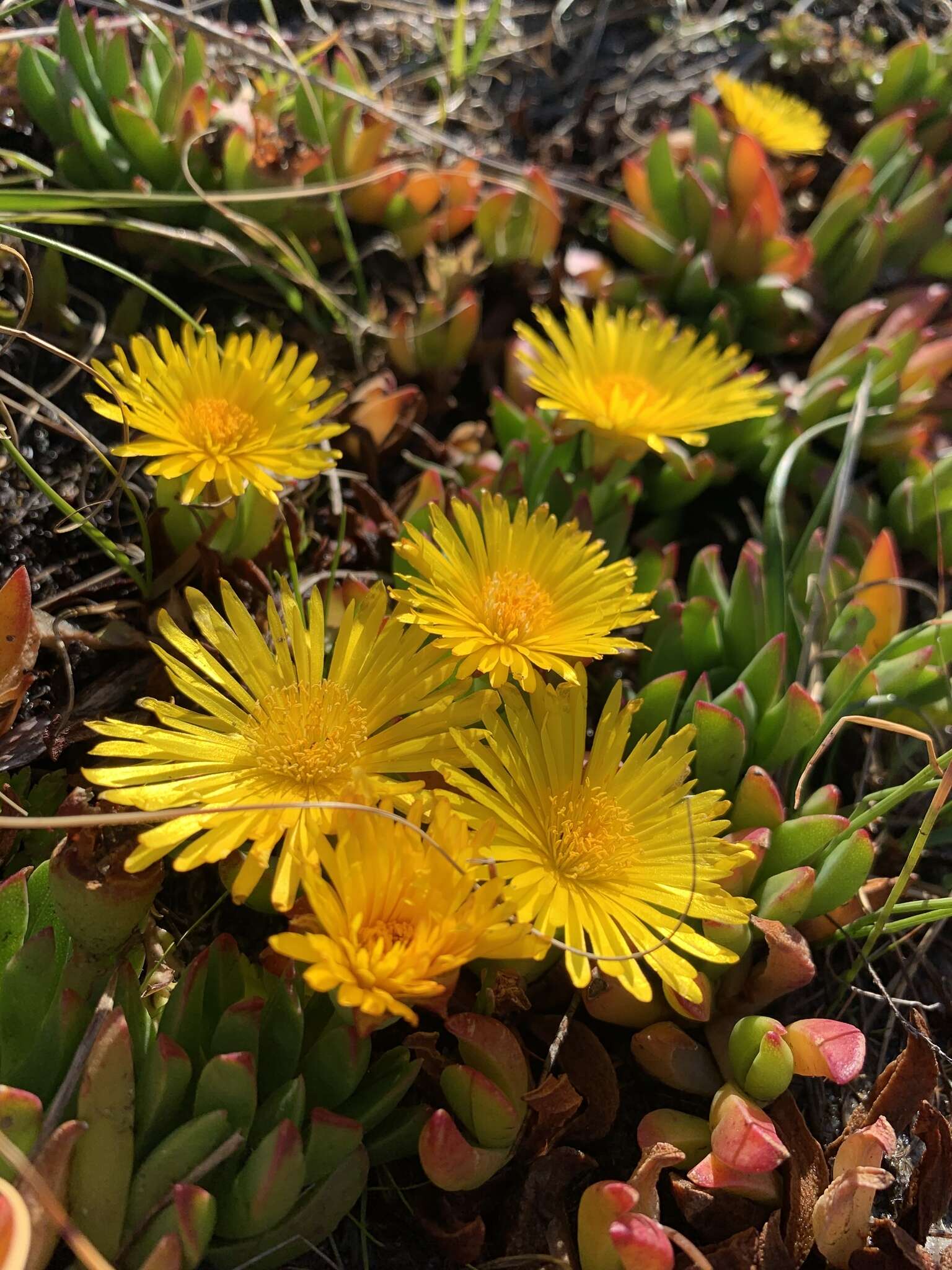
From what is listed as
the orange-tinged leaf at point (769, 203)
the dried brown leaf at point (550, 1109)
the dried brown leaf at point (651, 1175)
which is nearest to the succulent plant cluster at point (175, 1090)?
the dried brown leaf at point (550, 1109)

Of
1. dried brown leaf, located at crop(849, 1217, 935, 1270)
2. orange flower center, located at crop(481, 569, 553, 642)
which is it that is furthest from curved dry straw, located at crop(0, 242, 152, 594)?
dried brown leaf, located at crop(849, 1217, 935, 1270)

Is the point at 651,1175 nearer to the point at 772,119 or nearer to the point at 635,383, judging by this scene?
the point at 635,383

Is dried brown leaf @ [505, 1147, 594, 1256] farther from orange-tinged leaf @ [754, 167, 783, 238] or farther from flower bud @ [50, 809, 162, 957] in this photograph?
orange-tinged leaf @ [754, 167, 783, 238]

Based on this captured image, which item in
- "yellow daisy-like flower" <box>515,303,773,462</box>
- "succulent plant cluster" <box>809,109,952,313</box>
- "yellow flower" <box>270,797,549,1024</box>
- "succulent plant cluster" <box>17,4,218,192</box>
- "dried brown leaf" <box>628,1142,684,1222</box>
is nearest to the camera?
"yellow flower" <box>270,797,549,1024</box>

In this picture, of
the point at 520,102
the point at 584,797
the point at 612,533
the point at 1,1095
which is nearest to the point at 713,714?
the point at 584,797

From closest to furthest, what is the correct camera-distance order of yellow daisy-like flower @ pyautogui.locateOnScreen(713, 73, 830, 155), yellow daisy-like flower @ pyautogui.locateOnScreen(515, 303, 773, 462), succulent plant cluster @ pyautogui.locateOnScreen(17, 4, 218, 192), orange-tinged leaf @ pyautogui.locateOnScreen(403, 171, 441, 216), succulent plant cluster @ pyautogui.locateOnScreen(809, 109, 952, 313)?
1. yellow daisy-like flower @ pyautogui.locateOnScreen(515, 303, 773, 462)
2. succulent plant cluster @ pyautogui.locateOnScreen(17, 4, 218, 192)
3. orange-tinged leaf @ pyautogui.locateOnScreen(403, 171, 441, 216)
4. succulent plant cluster @ pyautogui.locateOnScreen(809, 109, 952, 313)
5. yellow daisy-like flower @ pyautogui.locateOnScreen(713, 73, 830, 155)

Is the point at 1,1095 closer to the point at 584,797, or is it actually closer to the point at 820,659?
the point at 584,797
